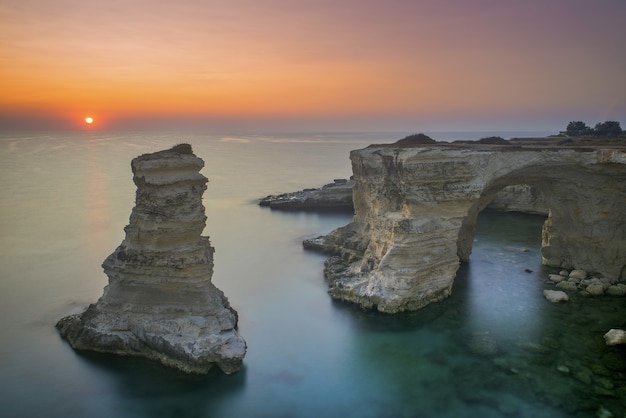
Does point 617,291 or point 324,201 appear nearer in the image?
point 617,291

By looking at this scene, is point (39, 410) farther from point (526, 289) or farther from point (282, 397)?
point (526, 289)

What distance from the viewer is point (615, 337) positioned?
14.2 m

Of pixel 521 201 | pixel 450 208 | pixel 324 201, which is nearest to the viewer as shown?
pixel 450 208

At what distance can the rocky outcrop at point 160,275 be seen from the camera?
13.6 meters

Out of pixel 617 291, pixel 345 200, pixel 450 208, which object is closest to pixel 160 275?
pixel 450 208

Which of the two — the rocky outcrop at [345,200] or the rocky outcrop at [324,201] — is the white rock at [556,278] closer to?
the rocky outcrop at [345,200]

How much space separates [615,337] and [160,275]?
14.1 meters

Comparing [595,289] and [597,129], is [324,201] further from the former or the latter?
[597,129]

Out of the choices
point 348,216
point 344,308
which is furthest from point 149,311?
point 348,216

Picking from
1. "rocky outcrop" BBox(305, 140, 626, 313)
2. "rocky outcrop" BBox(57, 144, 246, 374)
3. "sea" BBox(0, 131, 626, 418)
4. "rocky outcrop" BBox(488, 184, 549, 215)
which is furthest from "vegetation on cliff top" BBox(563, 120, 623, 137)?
"rocky outcrop" BBox(57, 144, 246, 374)

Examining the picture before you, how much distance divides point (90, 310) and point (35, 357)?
2.17 m

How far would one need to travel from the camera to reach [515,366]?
43.3 ft

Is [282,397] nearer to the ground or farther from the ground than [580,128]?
nearer to the ground

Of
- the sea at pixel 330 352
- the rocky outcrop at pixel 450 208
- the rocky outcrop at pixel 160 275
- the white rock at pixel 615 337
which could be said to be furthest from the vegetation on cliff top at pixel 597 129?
the rocky outcrop at pixel 160 275
